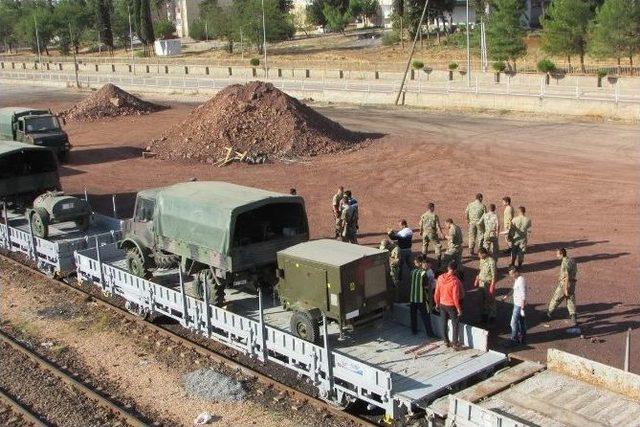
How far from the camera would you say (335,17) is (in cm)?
11362

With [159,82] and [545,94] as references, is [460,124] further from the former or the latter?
[159,82]

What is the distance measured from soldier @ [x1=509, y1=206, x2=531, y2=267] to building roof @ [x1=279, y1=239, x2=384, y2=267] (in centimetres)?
575

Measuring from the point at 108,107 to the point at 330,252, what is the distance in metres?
42.9

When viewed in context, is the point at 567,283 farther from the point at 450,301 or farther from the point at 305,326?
the point at 305,326

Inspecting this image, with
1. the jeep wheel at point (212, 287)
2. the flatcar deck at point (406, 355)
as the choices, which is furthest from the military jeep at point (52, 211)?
the flatcar deck at point (406, 355)

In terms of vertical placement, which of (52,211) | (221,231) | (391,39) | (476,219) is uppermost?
(391,39)

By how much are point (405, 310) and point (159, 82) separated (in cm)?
6080

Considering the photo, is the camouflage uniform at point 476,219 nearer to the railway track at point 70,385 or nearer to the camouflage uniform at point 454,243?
the camouflage uniform at point 454,243

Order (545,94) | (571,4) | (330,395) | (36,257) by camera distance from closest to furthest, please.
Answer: (330,395), (36,257), (545,94), (571,4)

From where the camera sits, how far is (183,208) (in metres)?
15.2

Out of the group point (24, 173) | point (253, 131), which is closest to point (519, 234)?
point (24, 173)

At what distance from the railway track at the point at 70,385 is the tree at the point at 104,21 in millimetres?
113422

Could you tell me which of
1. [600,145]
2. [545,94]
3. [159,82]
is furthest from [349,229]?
[159,82]

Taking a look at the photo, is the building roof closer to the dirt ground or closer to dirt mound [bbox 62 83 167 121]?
the dirt ground
